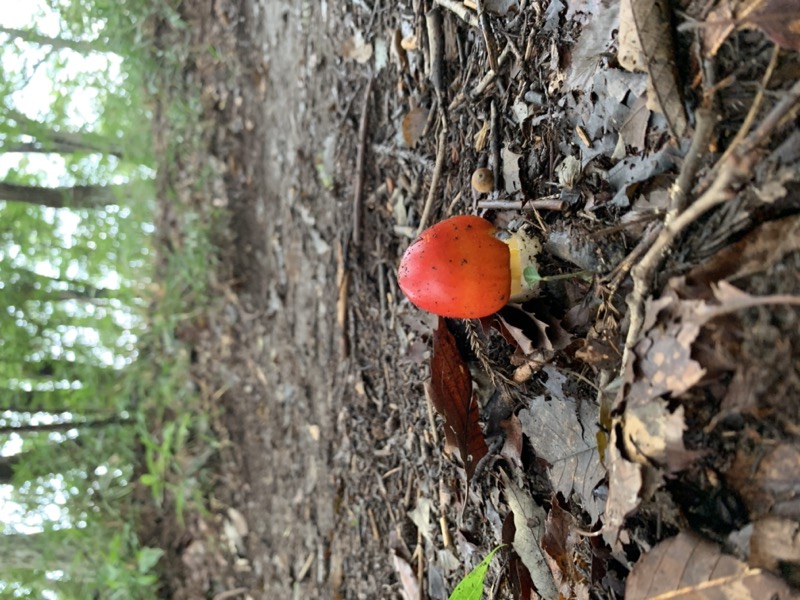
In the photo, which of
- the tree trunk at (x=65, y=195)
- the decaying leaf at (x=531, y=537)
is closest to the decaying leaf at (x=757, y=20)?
the decaying leaf at (x=531, y=537)

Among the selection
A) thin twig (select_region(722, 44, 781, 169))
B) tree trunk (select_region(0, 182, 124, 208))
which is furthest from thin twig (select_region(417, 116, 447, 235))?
tree trunk (select_region(0, 182, 124, 208))

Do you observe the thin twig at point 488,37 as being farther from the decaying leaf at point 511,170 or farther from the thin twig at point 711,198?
the thin twig at point 711,198

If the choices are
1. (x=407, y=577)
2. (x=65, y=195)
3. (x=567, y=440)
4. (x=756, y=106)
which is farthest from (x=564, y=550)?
(x=65, y=195)

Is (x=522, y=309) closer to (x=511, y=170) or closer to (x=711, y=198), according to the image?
(x=511, y=170)

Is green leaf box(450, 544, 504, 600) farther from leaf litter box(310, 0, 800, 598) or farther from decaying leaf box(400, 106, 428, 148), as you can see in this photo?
decaying leaf box(400, 106, 428, 148)

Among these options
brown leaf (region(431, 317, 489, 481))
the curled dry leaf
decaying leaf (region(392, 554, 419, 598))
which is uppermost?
brown leaf (region(431, 317, 489, 481))

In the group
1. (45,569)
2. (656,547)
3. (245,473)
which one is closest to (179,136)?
(245,473)
